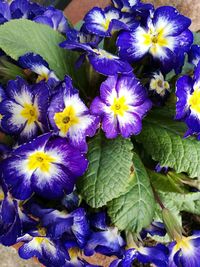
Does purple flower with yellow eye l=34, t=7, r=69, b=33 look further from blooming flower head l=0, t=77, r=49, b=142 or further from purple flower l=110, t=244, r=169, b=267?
purple flower l=110, t=244, r=169, b=267

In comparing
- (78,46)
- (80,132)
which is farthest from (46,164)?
(78,46)

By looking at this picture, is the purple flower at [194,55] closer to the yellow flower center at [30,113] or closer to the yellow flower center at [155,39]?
the yellow flower center at [155,39]

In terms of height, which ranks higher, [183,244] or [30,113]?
[30,113]

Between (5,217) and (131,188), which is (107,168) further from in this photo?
(5,217)

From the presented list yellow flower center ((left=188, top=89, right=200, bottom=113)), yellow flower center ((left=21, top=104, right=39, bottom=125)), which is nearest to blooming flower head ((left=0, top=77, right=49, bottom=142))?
yellow flower center ((left=21, top=104, right=39, bottom=125))

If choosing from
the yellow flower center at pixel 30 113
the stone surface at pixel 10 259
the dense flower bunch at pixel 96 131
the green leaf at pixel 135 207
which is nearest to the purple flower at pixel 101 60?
the dense flower bunch at pixel 96 131

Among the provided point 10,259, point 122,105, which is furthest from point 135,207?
point 10,259

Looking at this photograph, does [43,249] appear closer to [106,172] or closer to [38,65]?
[106,172]
